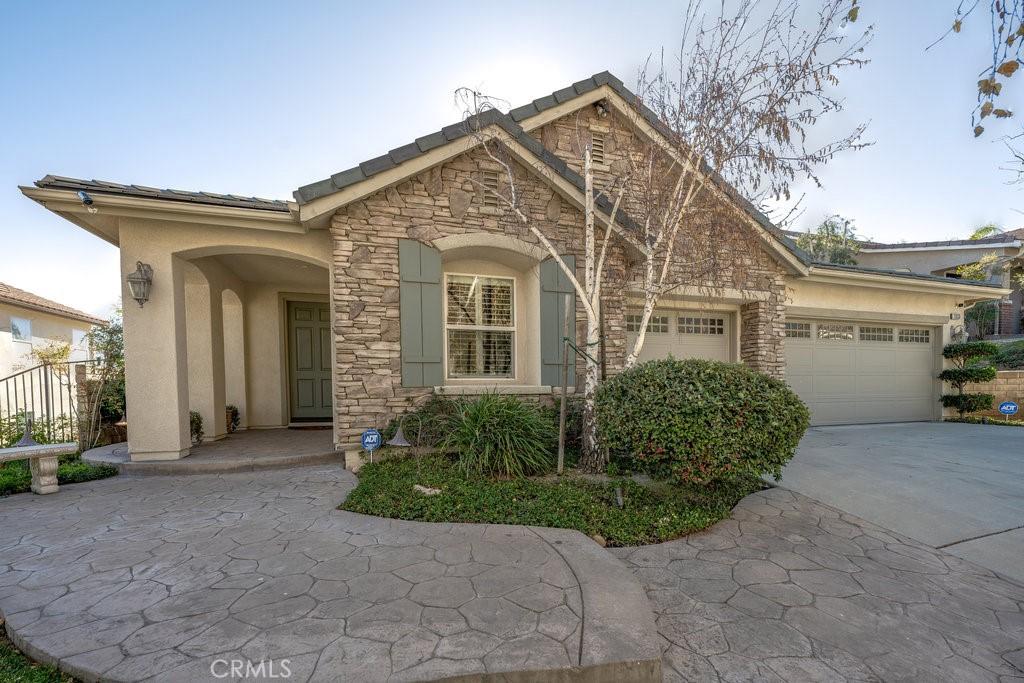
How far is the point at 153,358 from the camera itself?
206 inches

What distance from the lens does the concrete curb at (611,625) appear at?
6.13ft

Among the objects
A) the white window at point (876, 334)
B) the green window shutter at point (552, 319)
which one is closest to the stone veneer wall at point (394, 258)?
the green window shutter at point (552, 319)

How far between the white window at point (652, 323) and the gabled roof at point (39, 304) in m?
11.6

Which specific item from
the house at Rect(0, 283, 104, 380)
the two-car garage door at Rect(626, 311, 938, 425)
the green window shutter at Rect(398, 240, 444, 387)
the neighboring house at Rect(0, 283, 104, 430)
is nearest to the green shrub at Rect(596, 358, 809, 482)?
the green window shutter at Rect(398, 240, 444, 387)

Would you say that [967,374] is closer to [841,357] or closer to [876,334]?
[876,334]

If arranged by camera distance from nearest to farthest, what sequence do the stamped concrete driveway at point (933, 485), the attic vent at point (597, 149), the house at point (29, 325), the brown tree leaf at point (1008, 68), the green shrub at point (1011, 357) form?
the brown tree leaf at point (1008, 68) < the stamped concrete driveway at point (933, 485) < the attic vent at point (597, 149) < the house at point (29, 325) < the green shrub at point (1011, 357)

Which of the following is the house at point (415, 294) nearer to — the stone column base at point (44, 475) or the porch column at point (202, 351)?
the porch column at point (202, 351)

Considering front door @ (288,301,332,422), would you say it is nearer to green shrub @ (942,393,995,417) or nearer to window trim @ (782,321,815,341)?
window trim @ (782,321,815,341)

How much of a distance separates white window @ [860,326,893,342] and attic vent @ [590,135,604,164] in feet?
22.4

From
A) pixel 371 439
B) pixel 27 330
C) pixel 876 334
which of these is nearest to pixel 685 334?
pixel 876 334

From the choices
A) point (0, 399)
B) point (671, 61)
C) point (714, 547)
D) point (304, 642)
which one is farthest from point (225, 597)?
point (0, 399)

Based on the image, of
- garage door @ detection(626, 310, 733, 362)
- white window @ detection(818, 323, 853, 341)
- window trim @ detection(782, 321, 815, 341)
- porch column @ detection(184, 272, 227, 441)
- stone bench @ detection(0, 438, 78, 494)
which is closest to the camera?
stone bench @ detection(0, 438, 78, 494)

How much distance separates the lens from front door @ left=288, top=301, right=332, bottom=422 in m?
8.07

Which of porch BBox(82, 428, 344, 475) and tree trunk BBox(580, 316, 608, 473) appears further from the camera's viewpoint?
porch BBox(82, 428, 344, 475)
